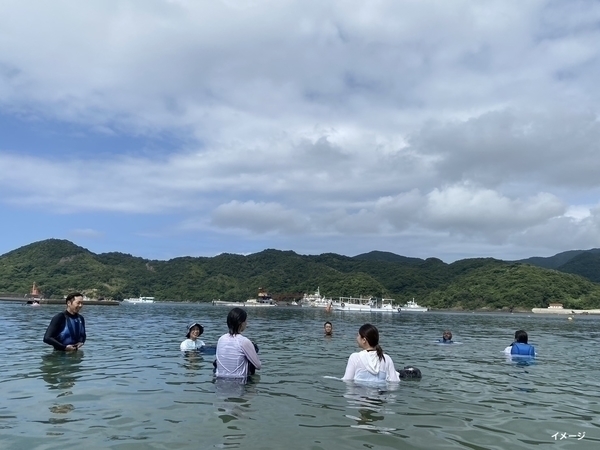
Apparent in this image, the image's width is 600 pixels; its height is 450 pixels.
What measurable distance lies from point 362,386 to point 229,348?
126 inches

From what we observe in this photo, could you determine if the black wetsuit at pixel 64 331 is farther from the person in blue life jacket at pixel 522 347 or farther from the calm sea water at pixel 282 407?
the person in blue life jacket at pixel 522 347

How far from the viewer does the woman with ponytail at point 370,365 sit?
36.3ft

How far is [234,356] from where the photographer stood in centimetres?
1159

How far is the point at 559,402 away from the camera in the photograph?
37.2 ft

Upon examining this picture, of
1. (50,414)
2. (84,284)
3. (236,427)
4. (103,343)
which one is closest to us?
(236,427)

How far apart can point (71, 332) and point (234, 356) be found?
760 cm

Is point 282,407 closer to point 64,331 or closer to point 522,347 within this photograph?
point 64,331

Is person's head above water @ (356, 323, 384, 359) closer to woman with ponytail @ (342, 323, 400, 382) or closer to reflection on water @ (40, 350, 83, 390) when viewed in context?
woman with ponytail @ (342, 323, 400, 382)

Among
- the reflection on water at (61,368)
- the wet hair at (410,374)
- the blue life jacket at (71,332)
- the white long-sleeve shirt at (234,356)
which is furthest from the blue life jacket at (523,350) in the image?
the blue life jacket at (71,332)

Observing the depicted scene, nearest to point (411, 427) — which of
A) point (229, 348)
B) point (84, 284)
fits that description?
point (229, 348)

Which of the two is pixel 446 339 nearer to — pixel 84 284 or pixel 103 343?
pixel 103 343

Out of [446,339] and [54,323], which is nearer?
[54,323]

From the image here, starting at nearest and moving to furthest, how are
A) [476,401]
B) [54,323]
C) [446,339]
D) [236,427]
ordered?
[236,427]
[476,401]
[54,323]
[446,339]

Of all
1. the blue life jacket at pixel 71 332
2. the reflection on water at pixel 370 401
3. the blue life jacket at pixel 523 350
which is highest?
the blue life jacket at pixel 71 332
